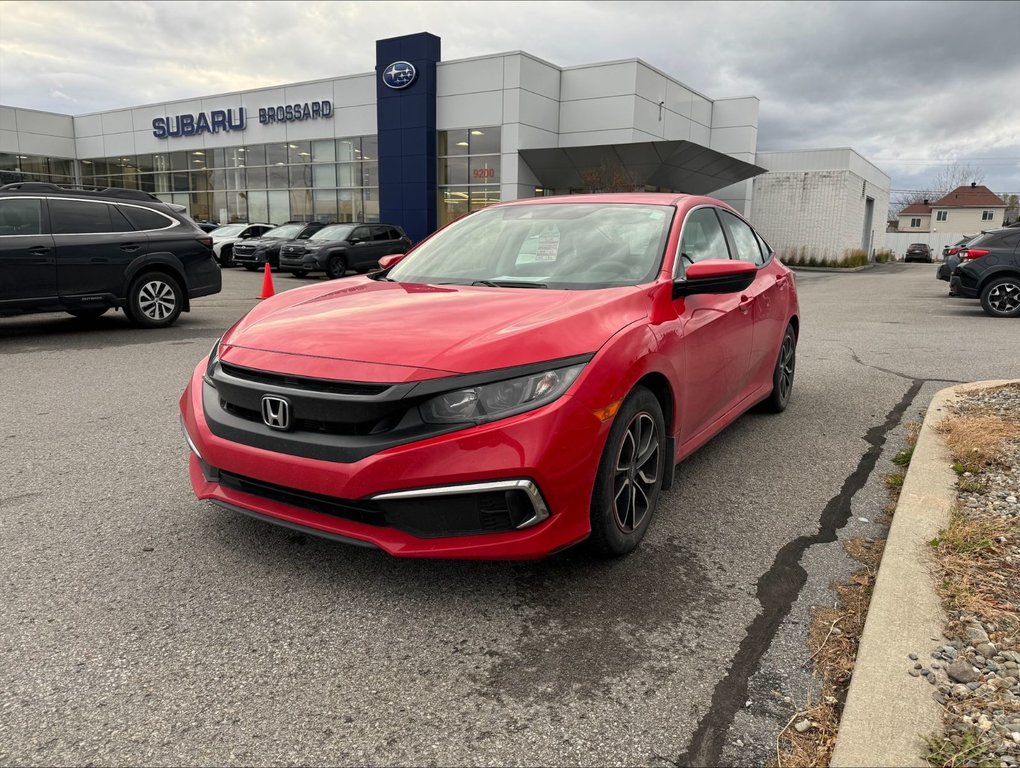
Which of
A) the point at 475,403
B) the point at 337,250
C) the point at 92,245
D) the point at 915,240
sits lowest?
the point at 475,403

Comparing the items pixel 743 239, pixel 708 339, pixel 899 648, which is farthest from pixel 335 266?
pixel 899 648

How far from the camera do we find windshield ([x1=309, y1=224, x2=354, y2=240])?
827 inches

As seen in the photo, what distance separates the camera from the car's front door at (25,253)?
27.3 feet

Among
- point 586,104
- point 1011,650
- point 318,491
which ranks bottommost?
point 1011,650

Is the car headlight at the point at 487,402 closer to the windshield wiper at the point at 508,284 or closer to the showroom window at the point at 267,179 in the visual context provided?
the windshield wiper at the point at 508,284

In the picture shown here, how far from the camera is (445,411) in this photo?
8.68 feet

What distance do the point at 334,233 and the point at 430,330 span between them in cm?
1931

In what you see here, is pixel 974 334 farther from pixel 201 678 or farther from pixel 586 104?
pixel 586 104

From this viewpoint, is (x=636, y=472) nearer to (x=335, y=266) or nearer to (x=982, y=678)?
(x=982, y=678)

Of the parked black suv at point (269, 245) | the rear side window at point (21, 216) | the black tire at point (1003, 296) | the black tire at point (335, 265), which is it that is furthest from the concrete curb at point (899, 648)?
the parked black suv at point (269, 245)

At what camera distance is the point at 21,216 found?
8.55 m

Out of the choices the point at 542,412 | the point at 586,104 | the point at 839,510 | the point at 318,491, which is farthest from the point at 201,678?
the point at 586,104

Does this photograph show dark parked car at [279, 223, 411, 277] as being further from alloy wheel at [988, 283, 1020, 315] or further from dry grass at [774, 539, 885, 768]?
dry grass at [774, 539, 885, 768]

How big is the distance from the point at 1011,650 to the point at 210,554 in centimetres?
303
